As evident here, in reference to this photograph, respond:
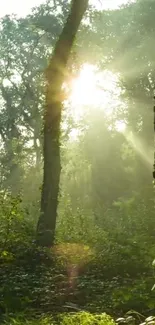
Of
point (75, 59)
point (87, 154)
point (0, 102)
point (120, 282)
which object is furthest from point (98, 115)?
point (120, 282)

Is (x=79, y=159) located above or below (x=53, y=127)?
above

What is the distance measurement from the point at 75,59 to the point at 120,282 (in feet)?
28.7

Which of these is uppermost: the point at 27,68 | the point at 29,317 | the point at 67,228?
the point at 27,68

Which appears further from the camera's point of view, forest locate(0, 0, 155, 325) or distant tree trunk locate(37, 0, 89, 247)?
distant tree trunk locate(37, 0, 89, 247)

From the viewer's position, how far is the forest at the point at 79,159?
28.8 feet

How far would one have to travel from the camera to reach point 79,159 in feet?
171

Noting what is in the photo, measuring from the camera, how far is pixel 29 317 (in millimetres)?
6199

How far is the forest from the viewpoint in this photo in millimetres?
8766

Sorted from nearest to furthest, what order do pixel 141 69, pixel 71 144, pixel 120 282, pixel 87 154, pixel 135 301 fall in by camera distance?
pixel 135 301 < pixel 120 282 < pixel 141 69 < pixel 87 154 < pixel 71 144

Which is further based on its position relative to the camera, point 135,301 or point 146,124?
point 146,124

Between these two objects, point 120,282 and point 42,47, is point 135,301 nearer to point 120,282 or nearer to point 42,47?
point 120,282

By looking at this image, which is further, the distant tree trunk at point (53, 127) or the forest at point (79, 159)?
the distant tree trunk at point (53, 127)

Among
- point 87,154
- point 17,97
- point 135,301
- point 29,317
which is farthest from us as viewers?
point 17,97

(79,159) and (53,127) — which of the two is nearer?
(53,127)
